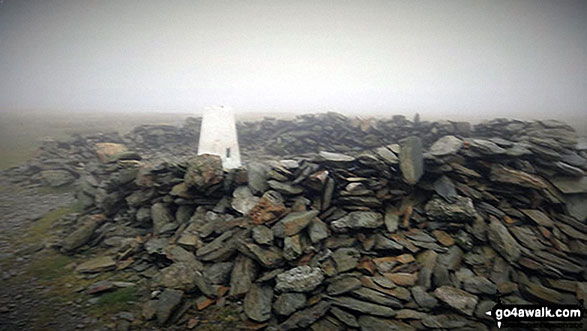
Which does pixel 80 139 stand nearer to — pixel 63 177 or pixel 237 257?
pixel 63 177

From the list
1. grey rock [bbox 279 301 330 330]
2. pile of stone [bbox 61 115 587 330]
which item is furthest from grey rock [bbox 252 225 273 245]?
grey rock [bbox 279 301 330 330]

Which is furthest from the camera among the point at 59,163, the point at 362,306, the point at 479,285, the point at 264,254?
the point at 59,163

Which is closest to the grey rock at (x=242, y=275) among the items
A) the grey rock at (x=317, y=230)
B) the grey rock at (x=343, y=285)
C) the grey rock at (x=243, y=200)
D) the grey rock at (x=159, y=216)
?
the grey rock at (x=243, y=200)

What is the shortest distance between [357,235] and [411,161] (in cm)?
272

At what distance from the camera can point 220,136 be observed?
40.1 ft

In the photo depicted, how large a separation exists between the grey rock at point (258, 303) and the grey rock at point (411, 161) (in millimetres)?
4793

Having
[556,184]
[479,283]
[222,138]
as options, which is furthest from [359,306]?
[222,138]

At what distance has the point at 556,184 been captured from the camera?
7.21 meters

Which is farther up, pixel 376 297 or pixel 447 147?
pixel 447 147

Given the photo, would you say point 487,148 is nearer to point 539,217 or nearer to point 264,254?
point 539,217

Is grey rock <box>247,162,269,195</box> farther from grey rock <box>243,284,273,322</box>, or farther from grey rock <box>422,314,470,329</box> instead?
grey rock <box>422,314,470,329</box>

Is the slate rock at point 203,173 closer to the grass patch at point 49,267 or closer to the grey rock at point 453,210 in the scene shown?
the grass patch at point 49,267

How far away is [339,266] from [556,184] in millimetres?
7006

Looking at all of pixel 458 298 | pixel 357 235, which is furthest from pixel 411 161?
pixel 458 298
